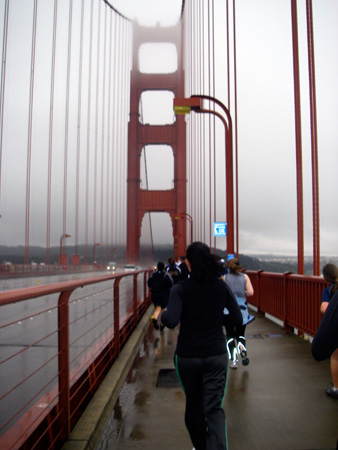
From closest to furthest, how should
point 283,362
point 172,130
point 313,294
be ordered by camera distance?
point 283,362
point 313,294
point 172,130

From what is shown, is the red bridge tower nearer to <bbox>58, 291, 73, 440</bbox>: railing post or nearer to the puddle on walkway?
the puddle on walkway

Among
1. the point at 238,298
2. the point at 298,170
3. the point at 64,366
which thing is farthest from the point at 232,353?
the point at 298,170

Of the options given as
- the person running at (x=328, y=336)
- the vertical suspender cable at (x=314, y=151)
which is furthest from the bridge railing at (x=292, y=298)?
the person running at (x=328, y=336)

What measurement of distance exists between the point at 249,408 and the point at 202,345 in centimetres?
152

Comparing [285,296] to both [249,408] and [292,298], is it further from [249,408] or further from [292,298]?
[249,408]

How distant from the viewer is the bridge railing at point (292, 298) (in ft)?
19.7

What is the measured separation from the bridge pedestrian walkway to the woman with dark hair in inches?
23.0

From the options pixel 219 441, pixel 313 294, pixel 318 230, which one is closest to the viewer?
pixel 219 441

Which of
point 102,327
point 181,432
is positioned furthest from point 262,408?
point 102,327

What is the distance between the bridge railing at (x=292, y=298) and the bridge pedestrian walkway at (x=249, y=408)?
749 mm

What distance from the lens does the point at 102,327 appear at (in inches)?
326

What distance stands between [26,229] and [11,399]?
80.8 feet

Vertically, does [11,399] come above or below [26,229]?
below

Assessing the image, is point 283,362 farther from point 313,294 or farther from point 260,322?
point 260,322
